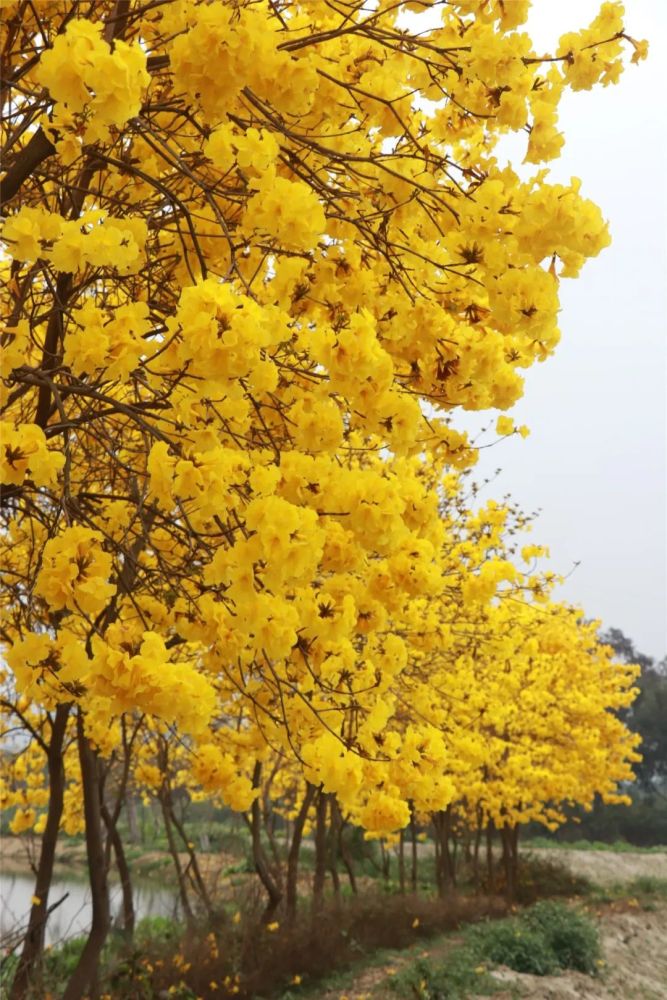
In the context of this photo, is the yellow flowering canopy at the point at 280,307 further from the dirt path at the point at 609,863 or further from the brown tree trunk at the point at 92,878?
the dirt path at the point at 609,863

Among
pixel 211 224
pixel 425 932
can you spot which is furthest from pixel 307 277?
pixel 425 932

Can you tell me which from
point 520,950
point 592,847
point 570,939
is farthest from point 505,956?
point 592,847

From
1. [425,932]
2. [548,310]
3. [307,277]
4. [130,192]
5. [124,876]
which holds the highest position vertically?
[130,192]

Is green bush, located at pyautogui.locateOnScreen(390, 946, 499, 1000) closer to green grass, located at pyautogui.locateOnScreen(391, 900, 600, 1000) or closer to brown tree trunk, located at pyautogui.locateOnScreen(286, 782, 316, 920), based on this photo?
green grass, located at pyautogui.locateOnScreen(391, 900, 600, 1000)

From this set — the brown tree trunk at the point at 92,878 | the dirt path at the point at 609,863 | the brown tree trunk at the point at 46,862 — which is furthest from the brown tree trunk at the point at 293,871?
the dirt path at the point at 609,863

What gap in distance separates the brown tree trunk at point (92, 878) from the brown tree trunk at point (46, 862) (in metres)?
0.13

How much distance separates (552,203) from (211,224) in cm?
98

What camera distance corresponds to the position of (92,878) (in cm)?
538

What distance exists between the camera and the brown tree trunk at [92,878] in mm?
5090

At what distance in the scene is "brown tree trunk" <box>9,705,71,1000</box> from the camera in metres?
4.99

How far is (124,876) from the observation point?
852 centimetres

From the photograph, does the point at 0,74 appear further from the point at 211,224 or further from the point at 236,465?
the point at 236,465

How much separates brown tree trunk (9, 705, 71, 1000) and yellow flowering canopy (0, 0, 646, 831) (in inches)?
94.8

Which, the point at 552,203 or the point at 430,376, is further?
the point at 430,376
